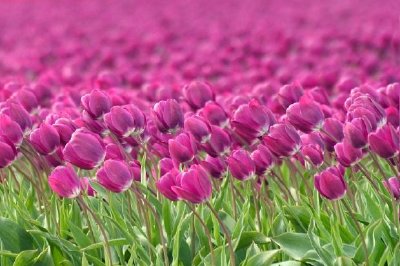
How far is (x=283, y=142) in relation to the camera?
2.68m

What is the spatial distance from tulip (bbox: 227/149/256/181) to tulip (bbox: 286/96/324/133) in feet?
0.82

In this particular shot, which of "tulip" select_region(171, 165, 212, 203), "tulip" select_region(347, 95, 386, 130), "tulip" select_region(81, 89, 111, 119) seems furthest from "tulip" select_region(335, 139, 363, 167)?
"tulip" select_region(81, 89, 111, 119)

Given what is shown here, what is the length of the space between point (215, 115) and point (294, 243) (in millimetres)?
724

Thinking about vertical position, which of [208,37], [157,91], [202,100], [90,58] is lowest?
[208,37]

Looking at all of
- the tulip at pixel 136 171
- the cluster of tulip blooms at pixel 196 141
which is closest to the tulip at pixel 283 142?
the cluster of tulip blooms at pixel 196 141

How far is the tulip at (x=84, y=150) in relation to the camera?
257cm

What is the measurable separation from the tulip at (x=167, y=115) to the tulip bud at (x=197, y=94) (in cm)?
49

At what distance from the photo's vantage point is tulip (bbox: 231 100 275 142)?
9.21ft

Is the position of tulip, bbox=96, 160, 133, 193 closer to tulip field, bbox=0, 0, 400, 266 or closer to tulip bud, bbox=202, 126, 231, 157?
tulip field, bbox=0, 0, 400, 266

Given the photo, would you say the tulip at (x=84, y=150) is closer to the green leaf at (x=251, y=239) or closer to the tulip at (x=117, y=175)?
the tulip at (x=117, y=175)

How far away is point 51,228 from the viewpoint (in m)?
2.84

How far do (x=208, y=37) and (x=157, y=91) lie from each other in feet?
17.5

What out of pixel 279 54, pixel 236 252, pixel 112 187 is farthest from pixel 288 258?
pixel 279 54

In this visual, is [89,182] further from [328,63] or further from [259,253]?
[328,63]
